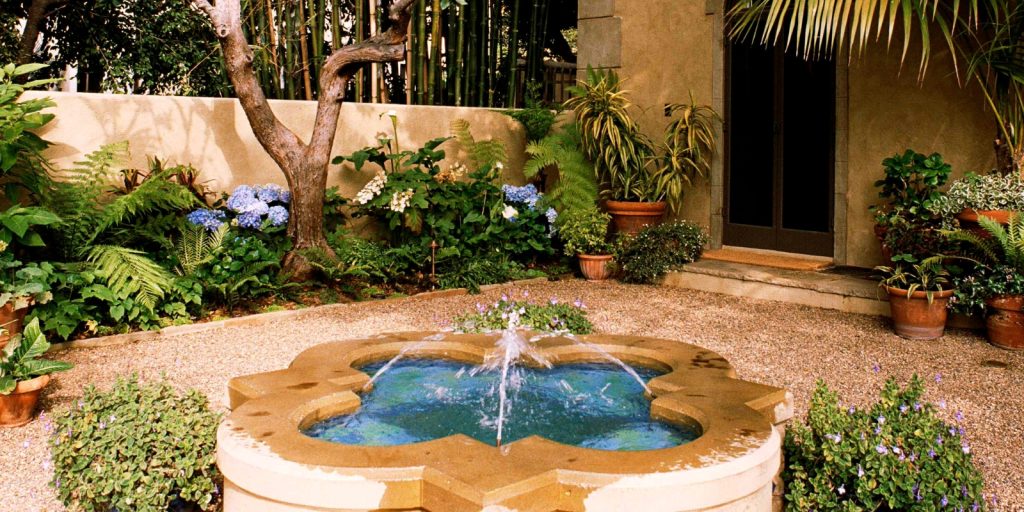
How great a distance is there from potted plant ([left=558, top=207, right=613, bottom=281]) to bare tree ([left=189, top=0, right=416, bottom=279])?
209cm

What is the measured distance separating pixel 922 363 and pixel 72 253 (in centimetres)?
489

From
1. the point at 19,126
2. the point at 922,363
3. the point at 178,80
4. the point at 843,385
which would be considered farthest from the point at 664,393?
the point at 178,80

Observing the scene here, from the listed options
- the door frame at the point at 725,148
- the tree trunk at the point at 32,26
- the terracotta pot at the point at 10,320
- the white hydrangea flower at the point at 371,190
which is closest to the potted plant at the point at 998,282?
the door frame at the point at 725,148

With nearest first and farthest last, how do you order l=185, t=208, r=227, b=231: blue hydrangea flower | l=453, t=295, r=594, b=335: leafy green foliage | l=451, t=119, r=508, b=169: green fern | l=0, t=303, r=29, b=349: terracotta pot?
l=0, t=303, r=29, b=349: terracotta pot < l=453, t=295, r=594, b=335: leafy green foliage < l=185, t=208, r=227, b=231: blue hydrangea flower < l=451, t=119, r=508, b=169: green fern

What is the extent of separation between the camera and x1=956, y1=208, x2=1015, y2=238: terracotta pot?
5.18m

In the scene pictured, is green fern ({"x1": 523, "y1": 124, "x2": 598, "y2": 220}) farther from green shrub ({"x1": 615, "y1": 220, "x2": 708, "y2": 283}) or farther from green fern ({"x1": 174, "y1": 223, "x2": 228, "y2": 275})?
green fern ({"x1": 174, "y1": 223, "x2": 228, "y2": 275})

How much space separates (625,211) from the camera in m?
7.43

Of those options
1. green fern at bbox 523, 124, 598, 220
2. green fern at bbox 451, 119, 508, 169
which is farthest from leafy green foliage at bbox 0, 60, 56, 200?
green fern at bbox 523, 124, 598, 220

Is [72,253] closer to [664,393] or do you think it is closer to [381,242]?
[381,242]

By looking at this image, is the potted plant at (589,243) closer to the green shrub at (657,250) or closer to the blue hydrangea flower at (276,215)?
the green shrub at (657,250)

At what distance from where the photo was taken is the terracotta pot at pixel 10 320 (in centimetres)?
415

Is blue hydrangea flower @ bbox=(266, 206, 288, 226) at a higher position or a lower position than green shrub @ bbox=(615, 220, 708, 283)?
higher

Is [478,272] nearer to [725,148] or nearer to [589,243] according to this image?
[589,243]

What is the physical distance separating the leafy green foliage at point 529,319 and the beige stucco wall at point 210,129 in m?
2.74
